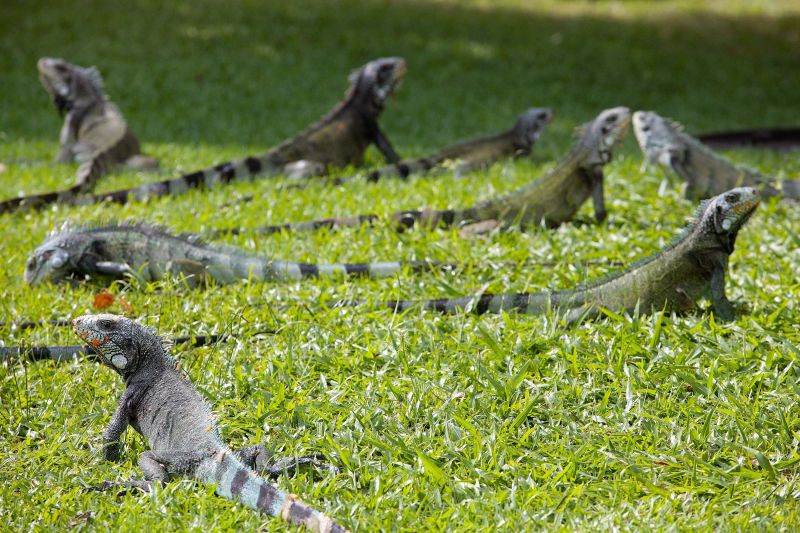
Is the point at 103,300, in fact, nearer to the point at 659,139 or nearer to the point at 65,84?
the point at 659,139

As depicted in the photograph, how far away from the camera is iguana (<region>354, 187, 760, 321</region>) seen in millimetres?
3793

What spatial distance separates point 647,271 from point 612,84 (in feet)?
24.3

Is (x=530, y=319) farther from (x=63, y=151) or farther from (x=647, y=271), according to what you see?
(x=63, y=151)

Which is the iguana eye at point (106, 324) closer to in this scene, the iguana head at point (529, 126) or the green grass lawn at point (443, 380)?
the green grass lawn at point (443, 380)

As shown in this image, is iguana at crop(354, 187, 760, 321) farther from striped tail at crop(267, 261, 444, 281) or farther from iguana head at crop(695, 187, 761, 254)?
striped tail at crop(267, 261, 444, 281)

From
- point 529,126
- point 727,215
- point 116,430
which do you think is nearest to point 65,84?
point 529,126

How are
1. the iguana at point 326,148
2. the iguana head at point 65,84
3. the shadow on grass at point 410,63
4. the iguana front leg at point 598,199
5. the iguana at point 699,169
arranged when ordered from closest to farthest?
the iguana front leg at point 598,199, the iguana at point 699,169, the iguana at point 326,148, the iguana head at point 65,84, the shadow on grass at point 410,63

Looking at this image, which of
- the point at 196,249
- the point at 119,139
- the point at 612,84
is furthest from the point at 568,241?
the point at 612,84

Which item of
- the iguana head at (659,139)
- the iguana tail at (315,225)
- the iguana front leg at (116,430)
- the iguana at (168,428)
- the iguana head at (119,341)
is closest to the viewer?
the iguana at (168,428)

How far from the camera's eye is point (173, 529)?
2512mm

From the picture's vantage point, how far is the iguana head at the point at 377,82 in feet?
24.9

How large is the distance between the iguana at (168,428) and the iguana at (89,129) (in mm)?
3981

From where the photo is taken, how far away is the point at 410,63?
11281 millimetres

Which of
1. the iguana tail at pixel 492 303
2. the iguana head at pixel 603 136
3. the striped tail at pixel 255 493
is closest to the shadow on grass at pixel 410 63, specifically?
the iguana head at pixel 603 136
